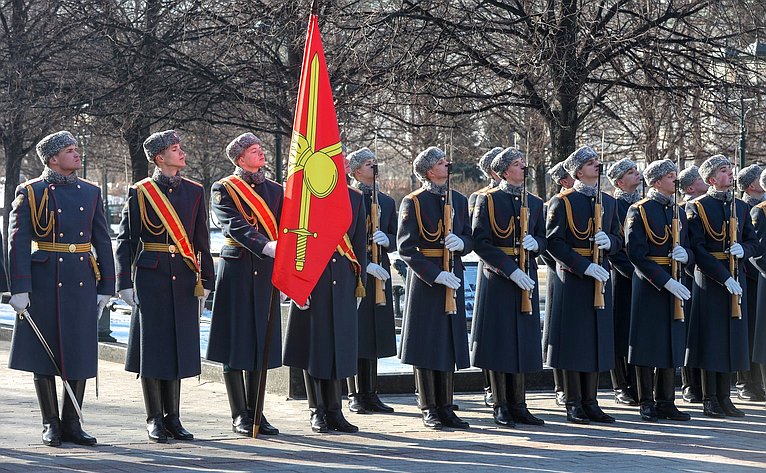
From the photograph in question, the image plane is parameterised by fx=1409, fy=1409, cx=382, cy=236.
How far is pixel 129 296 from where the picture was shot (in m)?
9.12

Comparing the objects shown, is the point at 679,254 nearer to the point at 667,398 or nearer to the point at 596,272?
the point at 596,272

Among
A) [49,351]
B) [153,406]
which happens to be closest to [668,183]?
[153,406]

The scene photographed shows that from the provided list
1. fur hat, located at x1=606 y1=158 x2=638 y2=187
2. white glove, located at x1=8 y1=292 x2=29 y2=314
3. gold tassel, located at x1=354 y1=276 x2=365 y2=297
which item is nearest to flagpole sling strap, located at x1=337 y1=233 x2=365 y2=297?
gold tassel, located at x1=354 y1=276 x2=365 y2=297

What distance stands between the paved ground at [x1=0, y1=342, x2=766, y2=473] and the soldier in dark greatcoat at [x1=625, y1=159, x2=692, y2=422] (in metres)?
0.28

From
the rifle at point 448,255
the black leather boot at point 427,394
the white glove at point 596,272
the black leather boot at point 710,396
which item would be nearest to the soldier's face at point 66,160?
the rifle at point 448,255

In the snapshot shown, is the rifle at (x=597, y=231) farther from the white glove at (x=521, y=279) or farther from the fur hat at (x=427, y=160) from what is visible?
the fur hat at (x=427, y=160)

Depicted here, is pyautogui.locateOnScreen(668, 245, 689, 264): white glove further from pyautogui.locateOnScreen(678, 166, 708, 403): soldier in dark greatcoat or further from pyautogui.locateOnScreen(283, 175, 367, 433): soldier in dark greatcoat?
pyautogui.locateOnScreen(283, 175, 367, 433): soldier in dark greatcoat

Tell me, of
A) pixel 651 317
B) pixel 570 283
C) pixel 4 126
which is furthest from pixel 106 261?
pixel 4 126

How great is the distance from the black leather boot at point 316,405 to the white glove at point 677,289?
8.93ft

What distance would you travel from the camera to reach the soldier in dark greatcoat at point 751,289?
1149cm

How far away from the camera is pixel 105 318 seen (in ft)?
47.7

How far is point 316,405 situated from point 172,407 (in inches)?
39.6

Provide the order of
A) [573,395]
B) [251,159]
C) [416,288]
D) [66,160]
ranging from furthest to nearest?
[573,395] → [416,288] → [251,159] → [66,160]

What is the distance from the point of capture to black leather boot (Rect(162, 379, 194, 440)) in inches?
362
